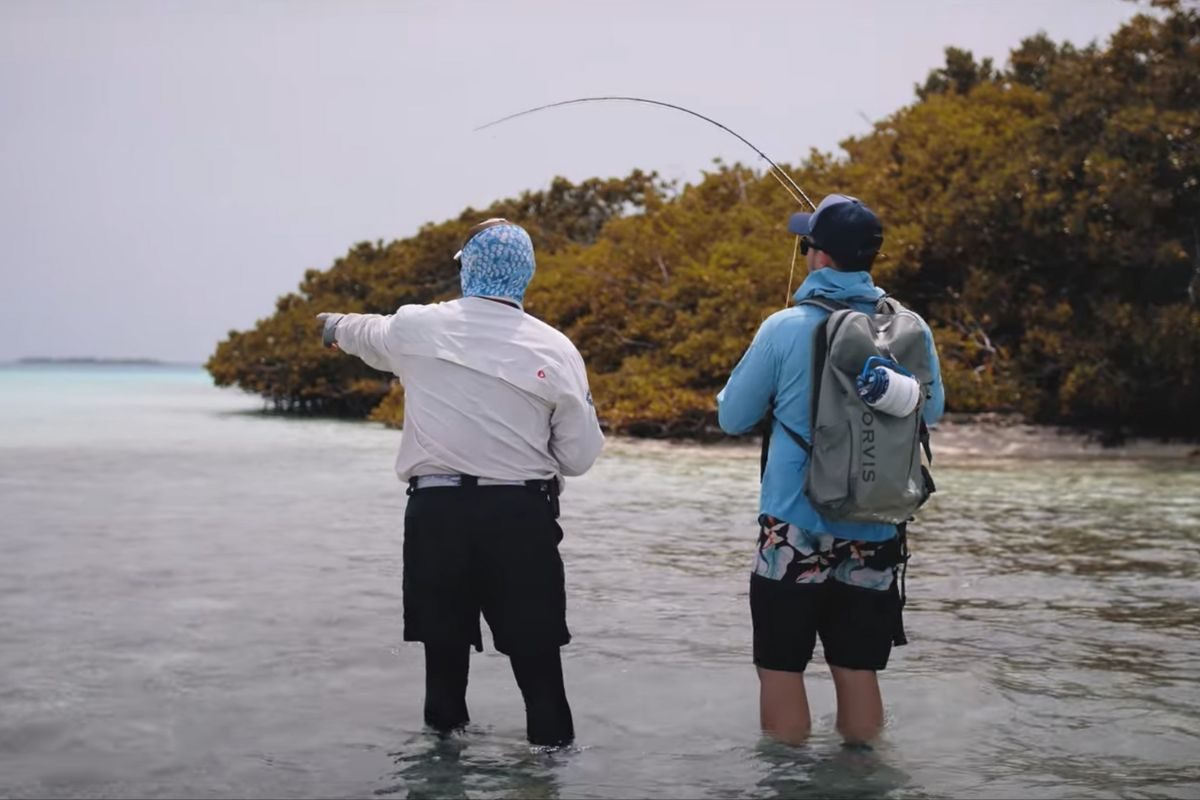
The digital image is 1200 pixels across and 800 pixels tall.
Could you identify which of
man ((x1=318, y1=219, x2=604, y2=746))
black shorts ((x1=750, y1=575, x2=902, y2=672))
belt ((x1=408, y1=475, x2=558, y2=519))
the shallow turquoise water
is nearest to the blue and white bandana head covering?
man ((x1=318, y1=219, x2=604, y2=746))

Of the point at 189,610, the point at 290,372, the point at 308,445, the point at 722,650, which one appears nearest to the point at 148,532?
the point at 189,610

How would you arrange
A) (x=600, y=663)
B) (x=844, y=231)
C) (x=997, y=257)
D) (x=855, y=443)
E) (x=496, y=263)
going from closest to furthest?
(x=855, y=443) < (x=844, y=231) < (x=496, y=263) < (x=600, y=663) < (x=997, y=257)

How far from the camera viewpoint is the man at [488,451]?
4.62m

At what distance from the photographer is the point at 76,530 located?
12.4 metres

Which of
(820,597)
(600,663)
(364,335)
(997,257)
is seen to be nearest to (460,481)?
(364,335)

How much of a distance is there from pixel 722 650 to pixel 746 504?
7.78 meters

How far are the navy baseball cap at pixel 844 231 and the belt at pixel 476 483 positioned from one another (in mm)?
1102

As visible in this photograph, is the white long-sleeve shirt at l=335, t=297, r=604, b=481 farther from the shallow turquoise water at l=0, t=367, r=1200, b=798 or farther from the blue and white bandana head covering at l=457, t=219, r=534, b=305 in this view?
the shallow turquoise water at l=0, t=367, r=1200, b=798

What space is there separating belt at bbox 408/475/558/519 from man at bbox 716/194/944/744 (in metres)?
0.60

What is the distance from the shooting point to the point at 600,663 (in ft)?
22.7

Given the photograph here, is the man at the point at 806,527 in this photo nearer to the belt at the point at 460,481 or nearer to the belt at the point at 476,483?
the belt at the point at 476,483

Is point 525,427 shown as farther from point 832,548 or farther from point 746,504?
point 746,504

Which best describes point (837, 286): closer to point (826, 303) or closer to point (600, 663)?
point (826, 303)

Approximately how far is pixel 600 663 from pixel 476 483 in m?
2.53
